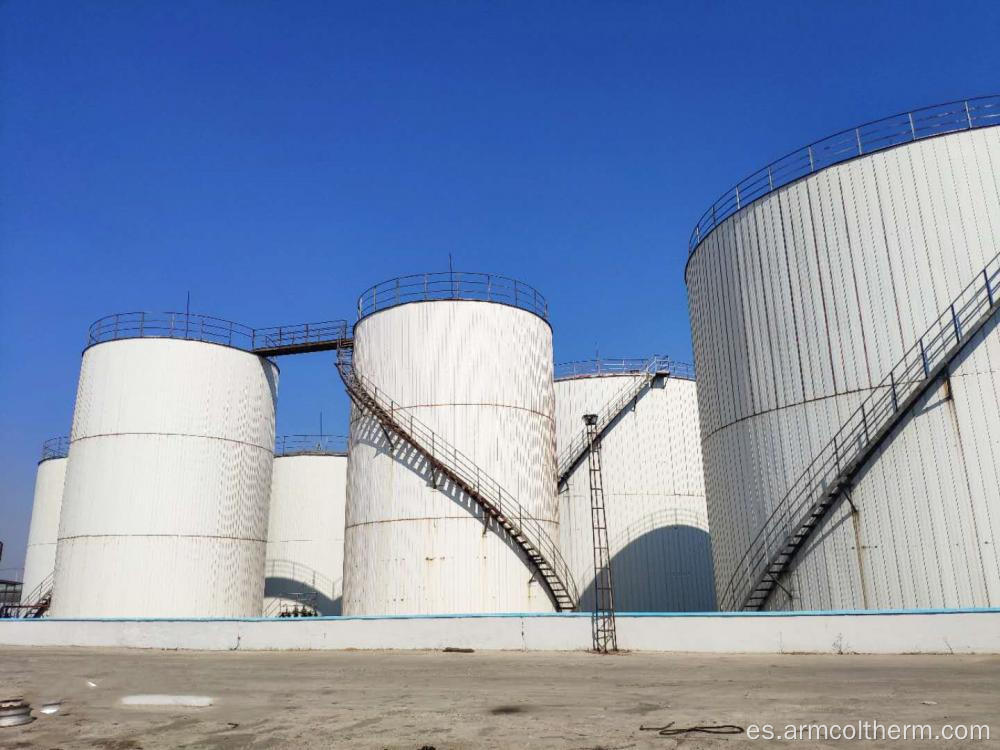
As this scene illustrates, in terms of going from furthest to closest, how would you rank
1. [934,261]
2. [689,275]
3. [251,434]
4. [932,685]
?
[251,434]
[689,275]
[934,261]
[932,685]

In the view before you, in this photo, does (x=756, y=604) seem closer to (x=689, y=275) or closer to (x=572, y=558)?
(x=689, y=275)

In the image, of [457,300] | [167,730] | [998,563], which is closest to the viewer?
[167,730]

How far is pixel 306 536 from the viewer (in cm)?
3744

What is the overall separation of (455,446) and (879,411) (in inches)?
471

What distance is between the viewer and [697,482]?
31.0m

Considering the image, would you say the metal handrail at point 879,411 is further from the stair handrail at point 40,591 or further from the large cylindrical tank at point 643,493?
the stair handrail at point 40,591

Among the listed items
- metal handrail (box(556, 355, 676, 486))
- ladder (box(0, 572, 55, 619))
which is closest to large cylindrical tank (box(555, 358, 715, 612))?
metal handrail (box(556, 355, 676, 486))

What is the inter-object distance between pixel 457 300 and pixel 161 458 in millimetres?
12326

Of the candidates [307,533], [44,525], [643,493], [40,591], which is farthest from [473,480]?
[44,525]

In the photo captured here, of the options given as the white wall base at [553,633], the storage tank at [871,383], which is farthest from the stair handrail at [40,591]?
the storage tank at [871,383]

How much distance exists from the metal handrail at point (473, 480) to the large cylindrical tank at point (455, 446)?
0.21m

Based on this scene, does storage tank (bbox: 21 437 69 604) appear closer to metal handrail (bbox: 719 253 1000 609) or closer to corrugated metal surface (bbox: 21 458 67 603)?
corrugated metal surface (bbox: 21 458 67 603)

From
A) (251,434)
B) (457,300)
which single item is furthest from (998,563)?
(251,434)

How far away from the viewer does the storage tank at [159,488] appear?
1068 inches
